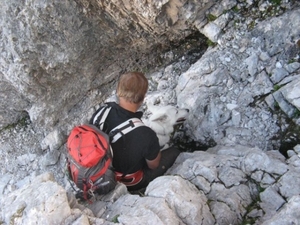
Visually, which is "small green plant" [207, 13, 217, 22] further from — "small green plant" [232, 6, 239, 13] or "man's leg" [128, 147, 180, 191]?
"man's leg" [128, 147, 180, 191]

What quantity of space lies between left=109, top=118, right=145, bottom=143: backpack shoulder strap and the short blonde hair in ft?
0.86

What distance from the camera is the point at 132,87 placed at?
412 cm

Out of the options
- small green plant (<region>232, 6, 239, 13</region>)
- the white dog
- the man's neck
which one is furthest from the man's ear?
small green plant (<region>232, 6, 239, 13</region>)

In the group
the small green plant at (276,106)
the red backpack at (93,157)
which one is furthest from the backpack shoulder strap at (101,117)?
the small green plant at (276,106)

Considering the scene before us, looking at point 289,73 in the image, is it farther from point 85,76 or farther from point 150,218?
point 85,76

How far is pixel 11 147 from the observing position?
24.6 feet

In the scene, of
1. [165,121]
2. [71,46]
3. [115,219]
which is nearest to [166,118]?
[165,121]

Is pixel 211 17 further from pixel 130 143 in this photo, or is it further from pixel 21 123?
pixel 21 123

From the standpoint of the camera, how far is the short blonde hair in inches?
163

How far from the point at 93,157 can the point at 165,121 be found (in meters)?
1.62

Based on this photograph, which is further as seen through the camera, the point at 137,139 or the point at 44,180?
the point at 137,139

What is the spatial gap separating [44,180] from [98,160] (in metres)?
0.62

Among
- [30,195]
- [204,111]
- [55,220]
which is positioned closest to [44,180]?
[30,195]

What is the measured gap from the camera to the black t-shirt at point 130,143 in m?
4.11
